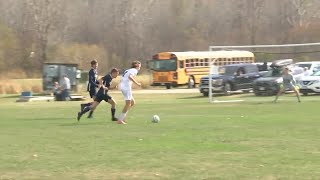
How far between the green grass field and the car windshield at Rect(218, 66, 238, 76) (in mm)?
20571

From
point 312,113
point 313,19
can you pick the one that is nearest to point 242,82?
point 312,113

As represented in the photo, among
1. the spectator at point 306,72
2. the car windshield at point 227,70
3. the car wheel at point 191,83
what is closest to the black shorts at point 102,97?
the spectator at point 306,72

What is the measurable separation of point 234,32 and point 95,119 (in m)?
67.2

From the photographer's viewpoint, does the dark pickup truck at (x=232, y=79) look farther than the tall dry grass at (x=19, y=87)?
No

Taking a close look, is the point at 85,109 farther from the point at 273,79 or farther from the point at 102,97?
the point at 273,79

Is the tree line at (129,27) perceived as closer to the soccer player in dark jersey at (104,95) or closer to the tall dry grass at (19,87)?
the tall dry grass at (19,87)

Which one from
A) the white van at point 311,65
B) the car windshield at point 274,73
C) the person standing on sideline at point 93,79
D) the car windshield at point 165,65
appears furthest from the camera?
the car windshield at point 165,65

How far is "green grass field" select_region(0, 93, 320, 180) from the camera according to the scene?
9.53 m

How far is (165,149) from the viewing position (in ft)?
39.8

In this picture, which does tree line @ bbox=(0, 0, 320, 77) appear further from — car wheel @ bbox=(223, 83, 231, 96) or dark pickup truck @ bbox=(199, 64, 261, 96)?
car wheel @ bbox=(223, 83, 231, 96)

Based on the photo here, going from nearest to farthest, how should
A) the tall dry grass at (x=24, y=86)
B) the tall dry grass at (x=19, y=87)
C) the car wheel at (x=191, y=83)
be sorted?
1. the car wheel at (x=191, y=83)
2. the tall dry grass at (x=24, y=86)
3. the tall dry grass at (x=19, y=87)

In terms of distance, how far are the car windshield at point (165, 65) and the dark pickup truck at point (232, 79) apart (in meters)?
12.0

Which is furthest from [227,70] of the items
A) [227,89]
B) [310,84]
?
[310,84]

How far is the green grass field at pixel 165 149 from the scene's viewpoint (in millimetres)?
9531
